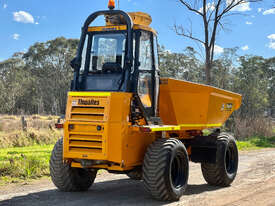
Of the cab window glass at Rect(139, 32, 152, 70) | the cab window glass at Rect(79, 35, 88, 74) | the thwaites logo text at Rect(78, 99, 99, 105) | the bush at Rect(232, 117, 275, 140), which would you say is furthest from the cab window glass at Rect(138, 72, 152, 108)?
the bush at Rect(232, 117, 275, 140)

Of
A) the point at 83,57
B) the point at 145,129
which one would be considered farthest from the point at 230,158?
the point at 83,57

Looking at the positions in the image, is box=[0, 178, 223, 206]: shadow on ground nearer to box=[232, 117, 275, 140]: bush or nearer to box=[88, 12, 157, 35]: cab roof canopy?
box=[88, 12, 157, 35]: cab roof canopy

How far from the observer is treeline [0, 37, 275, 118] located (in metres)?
45.7

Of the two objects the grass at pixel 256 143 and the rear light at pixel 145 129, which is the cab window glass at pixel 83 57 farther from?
the grass at pixel 256 143

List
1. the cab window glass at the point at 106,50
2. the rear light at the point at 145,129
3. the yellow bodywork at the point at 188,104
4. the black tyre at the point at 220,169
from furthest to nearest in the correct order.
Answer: the black tyre at the point at 220,169 → the yellow bodywork at the point at 188,104 → the cab window glass at the point at 106,50 → the rear light at the point at 145,129

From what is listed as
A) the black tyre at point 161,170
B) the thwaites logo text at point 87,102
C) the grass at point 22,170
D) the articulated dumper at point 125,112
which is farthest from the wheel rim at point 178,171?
the grass at point 22,170

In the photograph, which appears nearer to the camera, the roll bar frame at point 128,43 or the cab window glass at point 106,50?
the roll bar frame at point 128,43

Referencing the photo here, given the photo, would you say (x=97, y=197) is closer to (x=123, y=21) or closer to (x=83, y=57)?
(x=83, y=57)

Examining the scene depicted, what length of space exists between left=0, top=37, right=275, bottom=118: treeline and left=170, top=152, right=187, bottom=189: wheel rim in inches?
1385

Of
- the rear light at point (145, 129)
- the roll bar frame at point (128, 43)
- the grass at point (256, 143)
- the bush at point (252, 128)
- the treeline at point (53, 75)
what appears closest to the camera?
the rear light at point (145, 129)

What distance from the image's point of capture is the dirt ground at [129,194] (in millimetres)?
6512

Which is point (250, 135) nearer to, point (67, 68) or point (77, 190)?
point (77, 190)

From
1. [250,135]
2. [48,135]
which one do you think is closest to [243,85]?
[250,135]

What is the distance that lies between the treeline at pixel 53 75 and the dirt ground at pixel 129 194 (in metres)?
33.8
